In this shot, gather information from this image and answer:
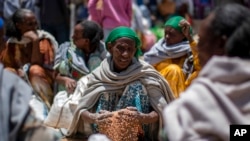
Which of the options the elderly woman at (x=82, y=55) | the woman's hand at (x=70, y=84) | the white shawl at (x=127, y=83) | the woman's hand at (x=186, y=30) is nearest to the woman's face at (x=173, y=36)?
the woman's hand at (x=186, y=30)

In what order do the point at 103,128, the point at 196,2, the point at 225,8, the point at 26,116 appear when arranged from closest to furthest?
1. the point at 26,116
2. the point at 225,8
3. the point at 103,128
4. the point at 196,2

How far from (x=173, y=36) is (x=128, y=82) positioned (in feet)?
4.23

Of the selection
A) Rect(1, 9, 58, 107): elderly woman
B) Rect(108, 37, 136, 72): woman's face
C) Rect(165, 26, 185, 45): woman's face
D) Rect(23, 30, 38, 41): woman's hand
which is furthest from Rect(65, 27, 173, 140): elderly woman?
Rect(23, 30, 38, 41): woman's hand

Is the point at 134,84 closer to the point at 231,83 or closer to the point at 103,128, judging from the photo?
the point at 103,128

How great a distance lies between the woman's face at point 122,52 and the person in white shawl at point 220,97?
7.97 ft

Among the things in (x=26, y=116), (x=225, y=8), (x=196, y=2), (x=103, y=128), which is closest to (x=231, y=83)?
(x=225, y=8)

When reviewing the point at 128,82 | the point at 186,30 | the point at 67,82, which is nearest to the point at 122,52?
the point at 128,82

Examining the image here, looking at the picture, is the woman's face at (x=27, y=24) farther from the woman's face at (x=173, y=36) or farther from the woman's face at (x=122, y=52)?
the woman's face at (x=122, y=52)

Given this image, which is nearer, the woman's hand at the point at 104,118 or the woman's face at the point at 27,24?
the woman's hand at the point at 104,118

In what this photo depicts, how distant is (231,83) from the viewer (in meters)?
3.83

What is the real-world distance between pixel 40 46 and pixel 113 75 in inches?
75.7

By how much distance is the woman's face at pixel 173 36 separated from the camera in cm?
748

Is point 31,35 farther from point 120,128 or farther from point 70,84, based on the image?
point 120,128

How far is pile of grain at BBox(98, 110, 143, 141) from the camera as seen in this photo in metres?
6.08
